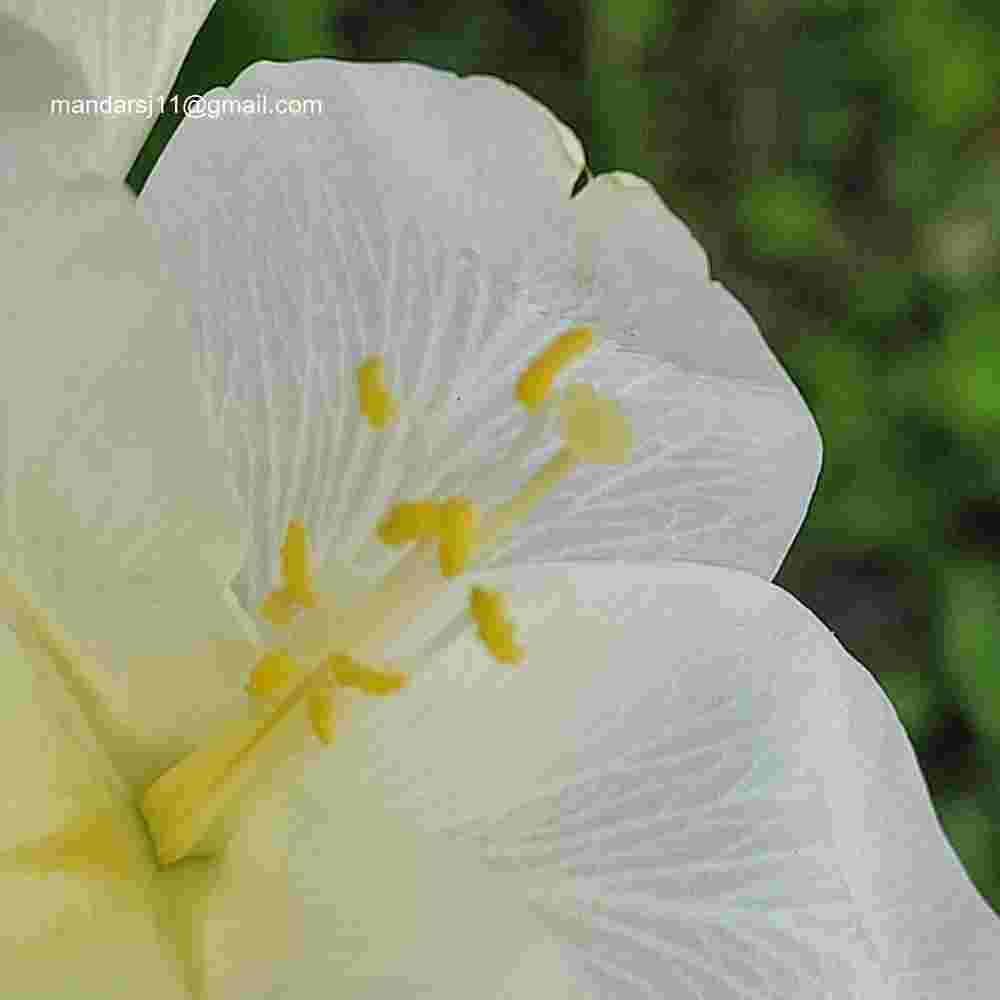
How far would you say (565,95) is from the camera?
157 cm

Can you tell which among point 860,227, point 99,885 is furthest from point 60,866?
point 860,227

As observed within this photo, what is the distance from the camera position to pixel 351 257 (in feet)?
2.13

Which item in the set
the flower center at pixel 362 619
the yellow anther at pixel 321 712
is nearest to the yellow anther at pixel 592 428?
the flower center at pixel 362 619

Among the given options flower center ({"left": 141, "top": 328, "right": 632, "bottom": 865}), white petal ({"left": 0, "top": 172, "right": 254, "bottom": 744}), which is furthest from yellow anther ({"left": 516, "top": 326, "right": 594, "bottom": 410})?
white petal ({"left": 0, "top": 172, "right": 254, "bottom": 744})

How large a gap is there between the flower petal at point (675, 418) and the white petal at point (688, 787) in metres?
0.04

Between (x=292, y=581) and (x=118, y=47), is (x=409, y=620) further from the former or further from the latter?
(x=118, y=47)

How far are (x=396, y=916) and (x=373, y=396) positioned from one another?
0.17m

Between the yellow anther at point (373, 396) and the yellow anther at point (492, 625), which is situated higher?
the yellow anther at point (373, 396)

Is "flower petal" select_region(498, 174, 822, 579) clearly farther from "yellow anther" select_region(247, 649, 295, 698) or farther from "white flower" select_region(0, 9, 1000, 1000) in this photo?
"yellow anther" select_region(247, 649, 295, 698)

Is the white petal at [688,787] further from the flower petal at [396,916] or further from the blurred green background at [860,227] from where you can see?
the blurred green background at [860,227]

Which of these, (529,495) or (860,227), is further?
(860,227)

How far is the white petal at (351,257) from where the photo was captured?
0.64m

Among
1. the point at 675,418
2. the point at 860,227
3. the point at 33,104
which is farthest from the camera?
the point at 860,227

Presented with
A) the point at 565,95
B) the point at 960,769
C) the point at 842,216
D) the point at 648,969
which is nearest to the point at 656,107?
the point at 565,95
